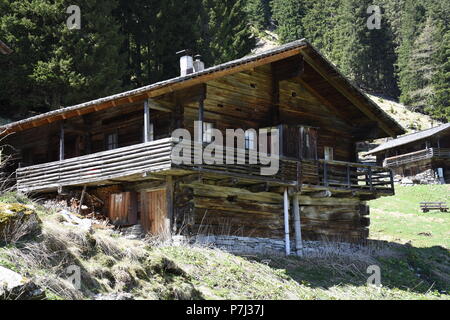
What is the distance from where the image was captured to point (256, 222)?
74.4ft

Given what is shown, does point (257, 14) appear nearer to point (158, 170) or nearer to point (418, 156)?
point (418, 156)

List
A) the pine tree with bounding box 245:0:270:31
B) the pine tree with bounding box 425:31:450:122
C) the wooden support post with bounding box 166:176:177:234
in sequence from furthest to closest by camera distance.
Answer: the pine tree with bounding box 245:0:270:31 < the pine tree with bounding box 425:31:450:122 < the wooden support post with bounding box 166:176:177:234

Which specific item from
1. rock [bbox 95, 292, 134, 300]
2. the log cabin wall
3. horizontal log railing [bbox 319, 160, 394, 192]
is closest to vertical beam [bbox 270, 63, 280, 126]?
horizontal log railing [bbox 319, 160, 394, 192]

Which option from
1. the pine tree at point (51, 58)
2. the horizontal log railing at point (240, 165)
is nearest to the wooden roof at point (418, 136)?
the pine tree at point (51, 58)

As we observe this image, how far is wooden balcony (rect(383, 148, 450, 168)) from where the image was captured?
54.4 m

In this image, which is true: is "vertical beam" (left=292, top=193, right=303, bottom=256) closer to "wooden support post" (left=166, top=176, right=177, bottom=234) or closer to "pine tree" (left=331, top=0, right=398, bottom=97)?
"wooden support post" (left=166, top=176, right=177, bottom=234)

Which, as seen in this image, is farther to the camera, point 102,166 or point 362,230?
point 362,230

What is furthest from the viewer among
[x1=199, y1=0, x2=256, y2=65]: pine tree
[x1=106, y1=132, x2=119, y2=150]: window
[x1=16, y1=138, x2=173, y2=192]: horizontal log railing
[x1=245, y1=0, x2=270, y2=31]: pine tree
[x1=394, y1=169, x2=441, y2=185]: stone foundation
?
[x1=245, y1=0, x2=270, y2=31]: pine tree

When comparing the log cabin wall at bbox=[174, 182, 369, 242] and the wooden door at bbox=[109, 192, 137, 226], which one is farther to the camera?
the wooden door at bbox=[109, 192, 137, 226]

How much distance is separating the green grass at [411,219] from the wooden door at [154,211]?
47.3 feet

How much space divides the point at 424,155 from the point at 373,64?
114ft

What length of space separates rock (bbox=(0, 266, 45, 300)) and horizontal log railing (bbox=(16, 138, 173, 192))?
789 centimetres
